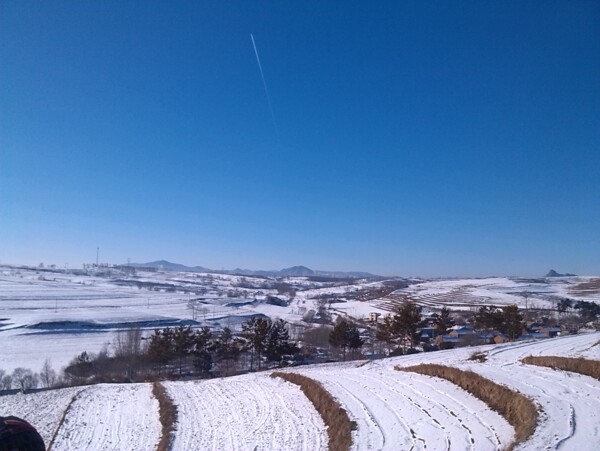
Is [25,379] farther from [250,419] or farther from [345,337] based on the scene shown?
[250,419]

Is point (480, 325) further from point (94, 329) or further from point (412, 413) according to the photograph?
point (94, 329)

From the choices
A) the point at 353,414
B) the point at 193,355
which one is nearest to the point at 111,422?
the point at 353,414

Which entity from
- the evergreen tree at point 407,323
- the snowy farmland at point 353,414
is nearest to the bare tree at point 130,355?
the snowy farmland at point 353,414

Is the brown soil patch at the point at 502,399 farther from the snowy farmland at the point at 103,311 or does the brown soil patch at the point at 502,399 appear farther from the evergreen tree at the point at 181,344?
the snowy farmland at the point at 103,311

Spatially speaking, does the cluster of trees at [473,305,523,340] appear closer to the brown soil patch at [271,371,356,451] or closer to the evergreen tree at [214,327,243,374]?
the evergreen tree at [214,327,243,374]

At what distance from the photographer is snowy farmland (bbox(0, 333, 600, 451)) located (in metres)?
9.09

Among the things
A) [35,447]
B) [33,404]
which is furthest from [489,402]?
[33,404]

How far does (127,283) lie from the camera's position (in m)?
171

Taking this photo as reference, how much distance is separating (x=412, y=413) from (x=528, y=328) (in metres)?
45.7

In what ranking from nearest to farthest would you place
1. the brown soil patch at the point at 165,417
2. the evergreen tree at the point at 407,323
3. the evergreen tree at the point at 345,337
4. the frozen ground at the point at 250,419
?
the frozen ground at the point at 250,419
the brown soil patch at the point at 165,417
the evergreen tree at the point at 407,323
the evergreen tree at the point at 345,337

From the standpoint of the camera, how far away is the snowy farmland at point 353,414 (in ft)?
29.8

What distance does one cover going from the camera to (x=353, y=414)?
478 inches

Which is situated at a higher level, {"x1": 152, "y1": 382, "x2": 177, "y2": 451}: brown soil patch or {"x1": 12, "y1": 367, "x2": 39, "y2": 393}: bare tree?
{"x1": 152, "y1": 382, "x2": 177, "y2": 451}: brown soil patch

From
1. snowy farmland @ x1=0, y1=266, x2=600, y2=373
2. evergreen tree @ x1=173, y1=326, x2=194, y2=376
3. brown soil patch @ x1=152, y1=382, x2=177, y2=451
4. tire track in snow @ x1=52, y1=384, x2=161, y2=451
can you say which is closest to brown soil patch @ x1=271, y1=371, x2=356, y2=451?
brown soil patch @ x1=152, y1=382, x2=177, y2=451
